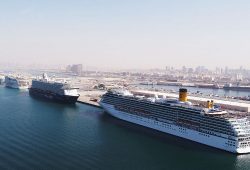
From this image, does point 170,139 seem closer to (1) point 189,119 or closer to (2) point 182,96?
(1) point 189,119

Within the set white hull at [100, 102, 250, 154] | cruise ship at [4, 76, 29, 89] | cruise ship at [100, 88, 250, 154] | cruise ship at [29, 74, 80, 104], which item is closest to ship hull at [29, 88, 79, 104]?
cruise ship at [29, 74, 80, 104]

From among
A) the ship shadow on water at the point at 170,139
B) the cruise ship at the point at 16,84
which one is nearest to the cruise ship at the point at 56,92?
the cruise ship at the point at 16,84

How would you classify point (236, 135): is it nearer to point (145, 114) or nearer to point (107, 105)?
point (145, 114)

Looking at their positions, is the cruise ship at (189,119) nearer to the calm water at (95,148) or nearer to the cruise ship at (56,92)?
the calm water at (95,148)

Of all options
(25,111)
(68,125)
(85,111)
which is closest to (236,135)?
(68,125)

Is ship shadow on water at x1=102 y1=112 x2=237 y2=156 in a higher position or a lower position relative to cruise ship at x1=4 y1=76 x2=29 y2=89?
lower

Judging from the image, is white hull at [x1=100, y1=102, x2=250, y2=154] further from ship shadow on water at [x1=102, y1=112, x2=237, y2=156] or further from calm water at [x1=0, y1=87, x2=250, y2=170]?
calm water at [x1=0, y1=87, x2=250, y2=170]
